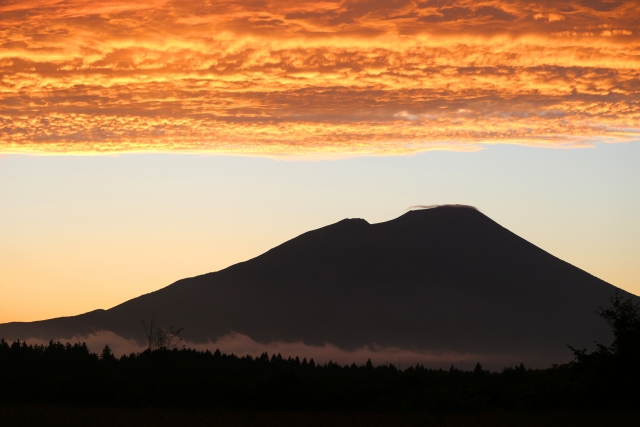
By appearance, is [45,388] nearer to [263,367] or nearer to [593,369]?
[593,369]

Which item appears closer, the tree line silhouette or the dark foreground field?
the dark foreground field

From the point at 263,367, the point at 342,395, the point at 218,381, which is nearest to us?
the point at 342,395

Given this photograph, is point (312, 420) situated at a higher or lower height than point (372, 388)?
lower

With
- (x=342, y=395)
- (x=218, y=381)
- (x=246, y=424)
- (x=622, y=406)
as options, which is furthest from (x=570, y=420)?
(x=218, y=381)

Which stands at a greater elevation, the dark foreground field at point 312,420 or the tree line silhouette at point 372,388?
the tree line silhouette at point 372,388

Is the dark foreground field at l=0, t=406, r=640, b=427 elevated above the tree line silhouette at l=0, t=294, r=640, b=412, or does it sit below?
below

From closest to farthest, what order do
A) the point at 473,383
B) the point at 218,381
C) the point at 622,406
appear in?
the point at 622,406 → the point at 473,383 → the point at 218,381

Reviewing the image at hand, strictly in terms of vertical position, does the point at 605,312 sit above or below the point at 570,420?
above

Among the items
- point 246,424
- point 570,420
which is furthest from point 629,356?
point 246,424

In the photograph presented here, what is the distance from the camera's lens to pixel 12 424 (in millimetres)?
31266

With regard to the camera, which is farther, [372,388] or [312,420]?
[372,388]

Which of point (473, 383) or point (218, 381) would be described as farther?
A: point (218, 381)

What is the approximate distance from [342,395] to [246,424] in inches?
1026

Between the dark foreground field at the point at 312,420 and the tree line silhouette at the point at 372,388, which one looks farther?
the tree line silhouette at the point at 372,388
